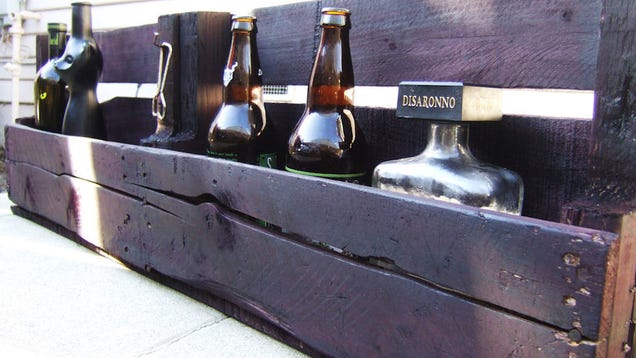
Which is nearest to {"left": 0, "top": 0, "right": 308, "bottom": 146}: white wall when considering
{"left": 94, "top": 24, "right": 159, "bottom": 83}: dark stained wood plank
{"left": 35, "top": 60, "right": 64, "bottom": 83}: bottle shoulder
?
{"left": 94, "top": 24, "right": 159, "bottom": 83}: dark stained wood plank

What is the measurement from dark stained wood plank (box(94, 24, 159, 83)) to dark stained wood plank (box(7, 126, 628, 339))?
2.02 ft

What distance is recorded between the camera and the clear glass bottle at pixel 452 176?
604 millimetres

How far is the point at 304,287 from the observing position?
66 cm

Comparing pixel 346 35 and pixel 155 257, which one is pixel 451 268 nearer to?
pixel 346 35

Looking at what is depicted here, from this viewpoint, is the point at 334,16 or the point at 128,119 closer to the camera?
the point at 334,16

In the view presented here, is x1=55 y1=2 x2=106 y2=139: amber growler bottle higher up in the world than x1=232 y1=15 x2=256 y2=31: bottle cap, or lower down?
lower down

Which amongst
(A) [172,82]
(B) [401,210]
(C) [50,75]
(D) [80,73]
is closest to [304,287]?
(B) [401,210]

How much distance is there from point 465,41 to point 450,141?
18 centimetres

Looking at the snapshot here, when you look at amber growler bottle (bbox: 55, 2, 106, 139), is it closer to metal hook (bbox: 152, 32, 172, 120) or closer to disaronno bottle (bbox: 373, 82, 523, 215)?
metal hook (bbox: 152, 32, 172, 120)

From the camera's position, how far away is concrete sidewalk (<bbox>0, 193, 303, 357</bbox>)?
2.25 ft

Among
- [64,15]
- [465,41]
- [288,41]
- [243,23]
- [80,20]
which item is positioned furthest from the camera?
[64,15]

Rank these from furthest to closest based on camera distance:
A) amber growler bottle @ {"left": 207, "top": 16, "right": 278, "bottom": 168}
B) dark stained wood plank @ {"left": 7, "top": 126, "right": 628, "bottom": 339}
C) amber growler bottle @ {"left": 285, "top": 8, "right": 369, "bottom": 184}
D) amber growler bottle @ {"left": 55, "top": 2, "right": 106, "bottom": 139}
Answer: amber growler bottle @ {"left": 55, "top": 2, "right": 106, "bottom": 139} < amber growler bottle @ {"left": 207, "top": 16, "right": 278, "bottom": 168} < amber growler bottle @ {"left": 285, "top": 8, "right": 369, "bottom": 184} < dark stained wood plank @ {"left": 7, "top": 126, "right": 628, "bottom": 339}

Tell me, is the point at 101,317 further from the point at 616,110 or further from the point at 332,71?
the point at 616,110

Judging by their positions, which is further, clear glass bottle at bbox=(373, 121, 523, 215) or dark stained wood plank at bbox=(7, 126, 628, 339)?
clear glass bottle at bbox=(373, 121, 523, 215)
